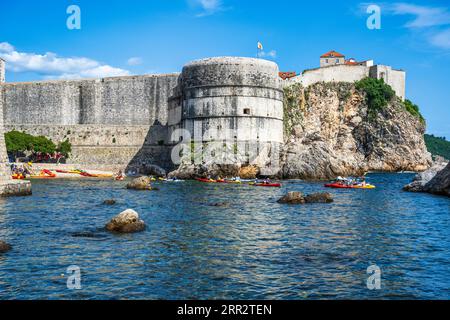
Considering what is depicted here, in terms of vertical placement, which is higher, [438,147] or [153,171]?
[438,147]

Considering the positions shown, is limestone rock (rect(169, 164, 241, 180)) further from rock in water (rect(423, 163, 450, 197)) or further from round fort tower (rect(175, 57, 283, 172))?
rock in water (rect(423, 163, 450, 197))

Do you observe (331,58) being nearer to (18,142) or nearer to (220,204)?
(18,142)

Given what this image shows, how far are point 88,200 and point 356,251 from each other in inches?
611

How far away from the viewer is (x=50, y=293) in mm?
9102

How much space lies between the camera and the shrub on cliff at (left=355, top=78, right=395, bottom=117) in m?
58.3

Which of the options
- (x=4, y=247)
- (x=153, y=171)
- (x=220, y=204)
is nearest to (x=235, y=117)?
(x=153, y=171)

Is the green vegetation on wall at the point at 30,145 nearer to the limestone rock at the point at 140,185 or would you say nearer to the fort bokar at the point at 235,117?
the fort bokar at the point at 235,117

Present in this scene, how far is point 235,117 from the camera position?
141 ft

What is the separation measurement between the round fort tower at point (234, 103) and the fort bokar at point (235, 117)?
9 cm

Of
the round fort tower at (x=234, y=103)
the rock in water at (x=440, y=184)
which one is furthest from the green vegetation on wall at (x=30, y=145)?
the rock in water at (x=440, y=184)

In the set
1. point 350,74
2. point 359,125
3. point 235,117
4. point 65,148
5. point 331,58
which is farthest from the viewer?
point 331,58

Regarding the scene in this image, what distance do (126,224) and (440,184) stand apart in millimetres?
23104

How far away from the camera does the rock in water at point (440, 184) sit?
99.4 ft
